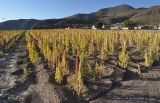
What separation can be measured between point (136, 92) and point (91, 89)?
1.15 m

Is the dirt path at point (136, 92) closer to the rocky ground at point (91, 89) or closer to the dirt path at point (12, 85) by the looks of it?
the rocky ground at point (91, 89)

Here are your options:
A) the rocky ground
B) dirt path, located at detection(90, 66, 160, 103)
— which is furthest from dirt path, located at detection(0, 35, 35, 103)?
dirt path, located at detection(90, 66, 160, 103)

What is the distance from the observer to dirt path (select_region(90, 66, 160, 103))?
7672 mm

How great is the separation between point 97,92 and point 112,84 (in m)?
0.88

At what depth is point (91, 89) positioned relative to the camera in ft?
27.6

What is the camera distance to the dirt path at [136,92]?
25.2 ft

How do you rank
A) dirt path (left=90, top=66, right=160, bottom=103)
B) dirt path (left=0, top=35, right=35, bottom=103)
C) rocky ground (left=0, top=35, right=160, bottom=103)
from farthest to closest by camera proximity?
dirt path (left=0, top=35, right=35, bottom=103) → rocky ground (left=0, top=35, right=160, bottom=103) → dirt path (left=90, top=66, right=160, bottom=103)

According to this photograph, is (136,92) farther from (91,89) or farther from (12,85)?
(12,85)

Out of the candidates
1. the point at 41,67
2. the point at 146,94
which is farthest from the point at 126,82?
the point at 41,67

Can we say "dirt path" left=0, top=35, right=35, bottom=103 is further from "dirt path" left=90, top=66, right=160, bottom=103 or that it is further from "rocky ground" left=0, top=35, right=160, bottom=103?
"dirt path" left=90, top=66, right=160, bottom=103

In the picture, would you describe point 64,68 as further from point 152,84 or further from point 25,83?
point 152,84

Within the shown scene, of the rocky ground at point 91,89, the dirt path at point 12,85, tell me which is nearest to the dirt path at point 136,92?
the rocky ground at point 91,89

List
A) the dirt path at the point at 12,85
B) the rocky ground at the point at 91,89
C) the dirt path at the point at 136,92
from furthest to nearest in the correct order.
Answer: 1. the dirt path at the point at 12,85
2. the rocky ground at the point at 91,89
3. the dirt path at the point at 136,92

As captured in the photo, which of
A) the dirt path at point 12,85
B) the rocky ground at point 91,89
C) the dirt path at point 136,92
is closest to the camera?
the dirt path at point 136,92
